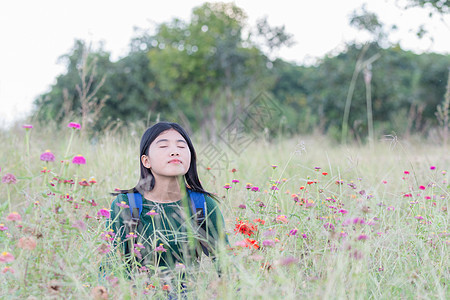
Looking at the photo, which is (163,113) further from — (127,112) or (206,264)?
(206,264)

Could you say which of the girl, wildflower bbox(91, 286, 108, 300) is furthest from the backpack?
wildflower bbox(91, 286, 108, 300)

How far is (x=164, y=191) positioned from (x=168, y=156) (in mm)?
210

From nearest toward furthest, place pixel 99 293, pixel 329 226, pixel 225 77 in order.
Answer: pixel 99 293 < pixel 329 226 < pixel 225 77

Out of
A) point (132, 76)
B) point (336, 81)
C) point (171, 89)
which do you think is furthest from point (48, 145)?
point (132, 76)

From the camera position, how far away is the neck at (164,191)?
7.97 ft

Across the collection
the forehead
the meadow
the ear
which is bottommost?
the meadow

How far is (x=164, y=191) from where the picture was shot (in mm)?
2436

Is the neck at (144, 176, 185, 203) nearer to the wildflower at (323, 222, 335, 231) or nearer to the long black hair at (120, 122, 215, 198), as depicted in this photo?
the long black hair at (120, 122, 215, 198)

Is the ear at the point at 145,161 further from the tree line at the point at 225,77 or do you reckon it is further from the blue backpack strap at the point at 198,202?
the tree line at the point at 225,77

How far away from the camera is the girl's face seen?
2.35m

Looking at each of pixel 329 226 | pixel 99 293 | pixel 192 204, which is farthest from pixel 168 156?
pixel 99 293

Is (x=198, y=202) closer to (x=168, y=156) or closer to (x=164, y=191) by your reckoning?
(x=164, y=191)

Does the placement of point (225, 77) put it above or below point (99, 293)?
above

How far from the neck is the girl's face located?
0.05 m
